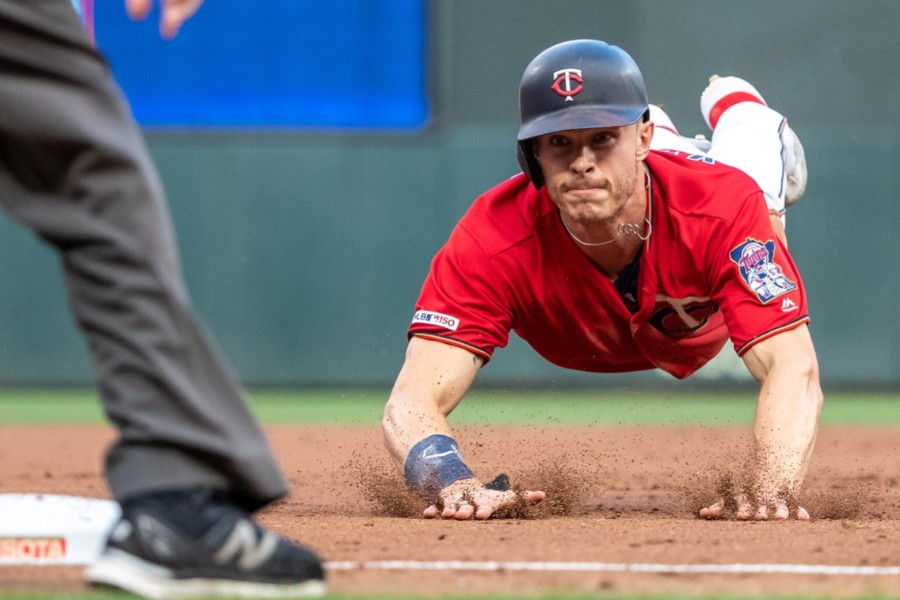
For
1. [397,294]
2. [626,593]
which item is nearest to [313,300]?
[397,294]

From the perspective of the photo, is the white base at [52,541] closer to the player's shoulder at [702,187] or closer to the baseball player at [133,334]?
the baseball player at [133,334]

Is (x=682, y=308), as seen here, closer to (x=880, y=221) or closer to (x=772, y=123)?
(x=772, y=123)

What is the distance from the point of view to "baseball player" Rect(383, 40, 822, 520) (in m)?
3.59

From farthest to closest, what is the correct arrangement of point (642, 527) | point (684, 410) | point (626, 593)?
1. point (684, 410)
2. point (642, 527)
3. point (626, 593)

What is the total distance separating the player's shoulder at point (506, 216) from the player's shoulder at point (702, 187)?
1.08ft

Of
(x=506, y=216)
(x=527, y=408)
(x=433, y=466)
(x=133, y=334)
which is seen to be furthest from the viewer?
(x=527, y=408)

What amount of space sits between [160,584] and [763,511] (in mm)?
1877

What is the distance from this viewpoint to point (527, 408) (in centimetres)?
838

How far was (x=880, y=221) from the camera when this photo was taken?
30.3 feet

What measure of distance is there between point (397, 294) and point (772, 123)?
4419 millimetres

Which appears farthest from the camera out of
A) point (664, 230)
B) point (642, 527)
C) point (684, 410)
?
point (684, 410)

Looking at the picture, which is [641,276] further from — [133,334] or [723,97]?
[133,334]

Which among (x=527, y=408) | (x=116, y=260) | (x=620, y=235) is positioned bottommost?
(x=527, y=408)

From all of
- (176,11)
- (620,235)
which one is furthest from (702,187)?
(176,11)
